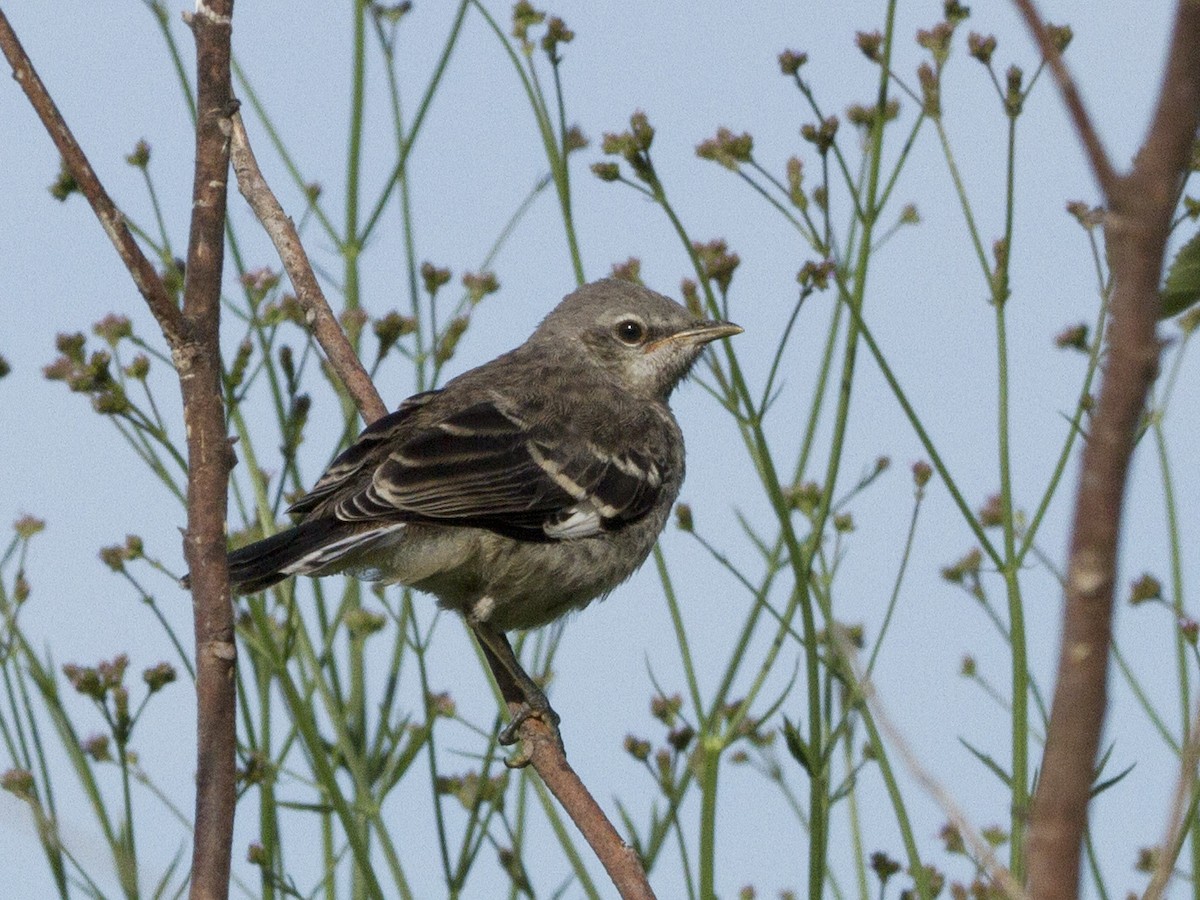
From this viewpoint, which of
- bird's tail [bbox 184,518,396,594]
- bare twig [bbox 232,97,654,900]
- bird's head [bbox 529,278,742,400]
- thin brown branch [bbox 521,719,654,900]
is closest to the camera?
thin brown branch [bbox 521,719,654,900]

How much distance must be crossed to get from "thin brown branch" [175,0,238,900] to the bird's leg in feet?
7.52

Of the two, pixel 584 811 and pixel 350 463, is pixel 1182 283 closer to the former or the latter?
pixel 584 811

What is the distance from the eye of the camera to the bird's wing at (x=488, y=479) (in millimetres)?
5324

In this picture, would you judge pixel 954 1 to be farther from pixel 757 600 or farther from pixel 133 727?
pixel 133 727

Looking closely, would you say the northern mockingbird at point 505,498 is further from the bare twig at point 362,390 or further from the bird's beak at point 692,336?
the bare twig at point 362,390

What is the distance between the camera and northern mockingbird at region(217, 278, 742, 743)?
5.21 meters

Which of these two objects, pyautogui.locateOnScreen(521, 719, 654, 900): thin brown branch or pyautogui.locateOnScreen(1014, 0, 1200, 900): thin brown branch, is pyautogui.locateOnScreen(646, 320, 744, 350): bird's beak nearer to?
pyautogui.locateOnScreen(521, 719, 654, 900): thin brown branch

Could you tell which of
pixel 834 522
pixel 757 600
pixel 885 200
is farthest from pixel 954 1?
pixel 757 600

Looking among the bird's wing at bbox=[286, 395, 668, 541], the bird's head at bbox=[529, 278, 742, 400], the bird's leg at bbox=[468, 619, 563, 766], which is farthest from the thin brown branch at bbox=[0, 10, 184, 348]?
the bird's head at bbox=[529, 278, 742, 400]

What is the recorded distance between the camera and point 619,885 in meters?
3.49

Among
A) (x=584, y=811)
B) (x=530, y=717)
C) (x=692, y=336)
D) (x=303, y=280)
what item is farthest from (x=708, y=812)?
(x=692, y=336)

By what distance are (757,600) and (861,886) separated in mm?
870

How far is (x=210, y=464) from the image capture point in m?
2.82

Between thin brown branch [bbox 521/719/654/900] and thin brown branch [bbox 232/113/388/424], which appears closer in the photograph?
thin brown branch [bbox 521/719/654/900]
